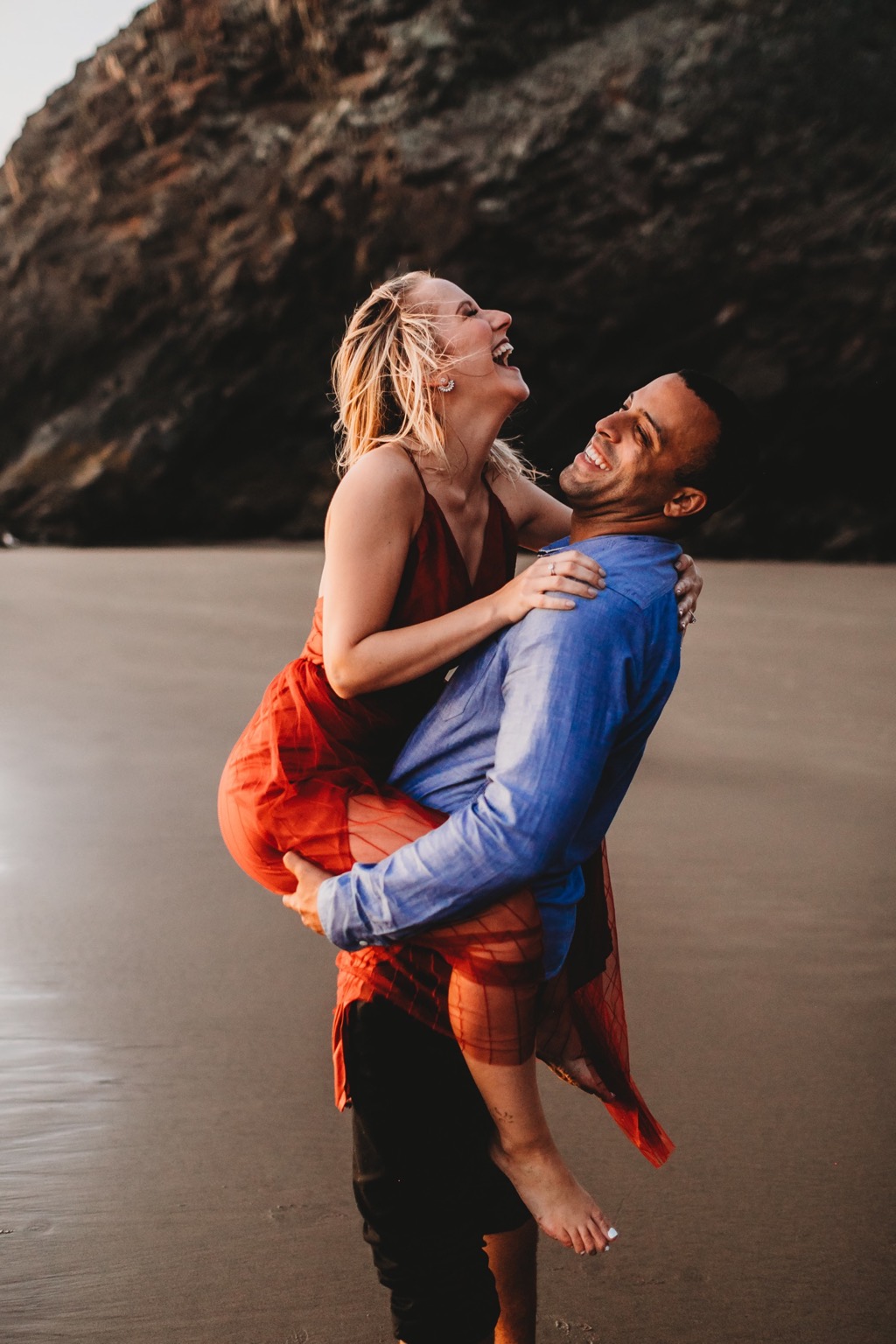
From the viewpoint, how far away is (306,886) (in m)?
1.57

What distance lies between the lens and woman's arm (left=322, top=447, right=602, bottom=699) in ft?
5.06

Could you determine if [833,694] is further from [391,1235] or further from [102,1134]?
[391,1235]

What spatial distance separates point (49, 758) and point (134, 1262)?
3248 mm

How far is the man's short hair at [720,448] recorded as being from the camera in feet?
5.13

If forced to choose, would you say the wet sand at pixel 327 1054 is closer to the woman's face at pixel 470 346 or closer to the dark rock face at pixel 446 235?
the woman's face at pixel 470 346

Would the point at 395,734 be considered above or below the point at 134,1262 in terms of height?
above

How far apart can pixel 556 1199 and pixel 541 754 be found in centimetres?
59

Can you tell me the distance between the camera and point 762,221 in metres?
12.8

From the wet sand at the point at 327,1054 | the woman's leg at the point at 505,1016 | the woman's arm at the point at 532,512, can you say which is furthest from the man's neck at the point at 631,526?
the wet sand at the point at 327,1054

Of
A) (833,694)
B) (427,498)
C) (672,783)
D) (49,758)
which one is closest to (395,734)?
(427,498)

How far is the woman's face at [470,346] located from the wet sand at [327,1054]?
1431mm

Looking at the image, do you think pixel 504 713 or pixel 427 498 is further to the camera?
pixel 427 498

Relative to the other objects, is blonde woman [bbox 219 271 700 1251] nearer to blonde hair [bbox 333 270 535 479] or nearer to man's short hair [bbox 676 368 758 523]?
blonde hair [bbox 333 270 535 479]

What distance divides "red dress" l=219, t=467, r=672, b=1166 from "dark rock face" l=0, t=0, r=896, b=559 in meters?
10.7
